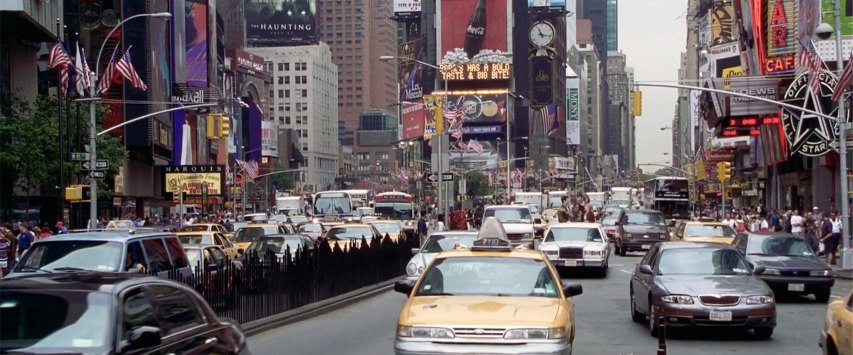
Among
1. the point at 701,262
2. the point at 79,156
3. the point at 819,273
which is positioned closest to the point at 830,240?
the point at 819,273

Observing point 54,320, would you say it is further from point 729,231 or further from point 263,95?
point 263,95

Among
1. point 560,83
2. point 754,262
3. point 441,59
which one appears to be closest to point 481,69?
point 441,59

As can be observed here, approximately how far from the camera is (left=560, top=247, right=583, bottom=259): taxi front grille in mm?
28656

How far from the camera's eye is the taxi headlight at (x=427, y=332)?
10328 mm

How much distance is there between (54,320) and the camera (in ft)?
24.5

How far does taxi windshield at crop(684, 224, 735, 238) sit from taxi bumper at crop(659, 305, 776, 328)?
17.4 meters

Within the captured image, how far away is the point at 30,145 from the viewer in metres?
40.7

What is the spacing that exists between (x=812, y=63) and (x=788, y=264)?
20647mm

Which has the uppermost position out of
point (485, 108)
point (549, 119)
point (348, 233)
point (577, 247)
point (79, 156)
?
point (485, 108)

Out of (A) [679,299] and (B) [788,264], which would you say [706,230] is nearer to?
(B) [788,264]

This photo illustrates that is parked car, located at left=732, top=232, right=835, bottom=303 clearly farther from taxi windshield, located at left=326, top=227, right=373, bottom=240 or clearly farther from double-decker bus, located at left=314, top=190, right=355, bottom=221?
double-decker bus, located at left=314, top=190, right=355, bottom=221

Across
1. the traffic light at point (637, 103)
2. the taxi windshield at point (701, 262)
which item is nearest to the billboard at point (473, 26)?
the traffic light at point (637, 103)

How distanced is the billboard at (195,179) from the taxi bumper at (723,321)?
186 feet

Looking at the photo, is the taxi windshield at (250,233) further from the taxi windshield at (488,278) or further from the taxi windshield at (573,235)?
the taxi windshield at (488,278)
